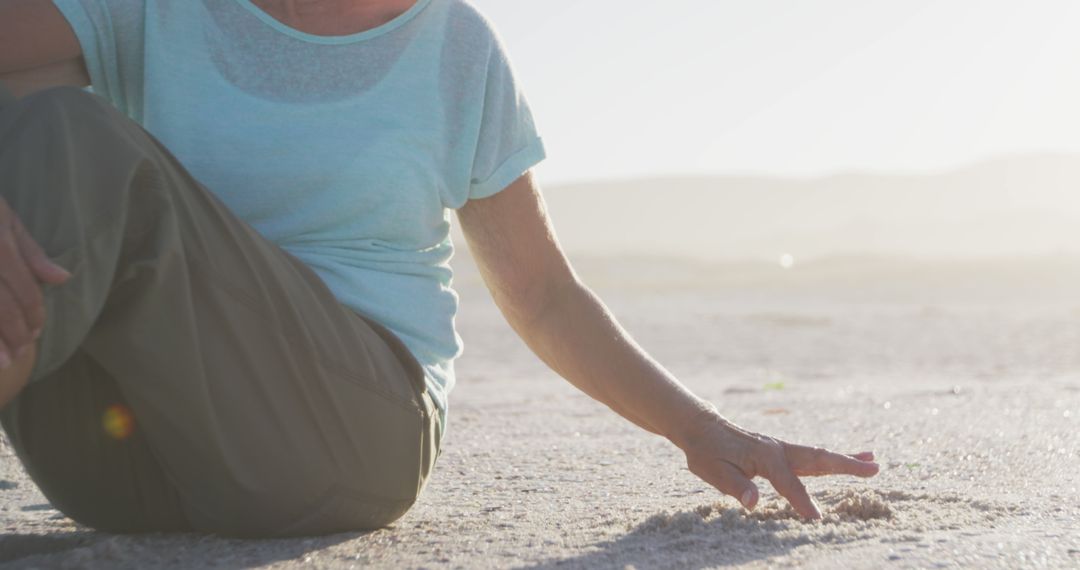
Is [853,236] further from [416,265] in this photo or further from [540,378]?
[416,265]

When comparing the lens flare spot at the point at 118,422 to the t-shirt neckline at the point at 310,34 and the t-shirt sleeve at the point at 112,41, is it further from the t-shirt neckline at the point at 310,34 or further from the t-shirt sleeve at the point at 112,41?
the t-shirt neckline at the point at 310,34

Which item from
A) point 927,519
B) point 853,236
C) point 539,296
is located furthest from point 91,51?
point 853,236

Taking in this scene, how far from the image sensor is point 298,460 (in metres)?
1.80

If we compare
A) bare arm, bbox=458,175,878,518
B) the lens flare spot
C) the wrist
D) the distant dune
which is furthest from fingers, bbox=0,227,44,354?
the distant dune

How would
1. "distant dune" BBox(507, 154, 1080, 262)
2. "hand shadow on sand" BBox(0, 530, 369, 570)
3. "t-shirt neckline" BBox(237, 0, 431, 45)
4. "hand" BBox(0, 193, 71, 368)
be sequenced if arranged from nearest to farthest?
"hand" BBox(0, 193, 71, 368), "hand shadow on sand" BBox(0, 530, 369, 570), "t-shirt neckline" BBox(237, 0, 431, 45), "distant dune" BBox(507, 154, 1080, 262)

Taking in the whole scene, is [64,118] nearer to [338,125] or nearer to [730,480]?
[338,125]

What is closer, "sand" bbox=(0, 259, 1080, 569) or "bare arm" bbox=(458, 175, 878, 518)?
"sand" bbox=(0, 259, 1080, 569)

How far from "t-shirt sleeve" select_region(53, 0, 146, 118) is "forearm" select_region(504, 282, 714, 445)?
83cm

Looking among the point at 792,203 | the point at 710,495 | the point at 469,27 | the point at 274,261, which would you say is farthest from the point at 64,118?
the point at 792,203

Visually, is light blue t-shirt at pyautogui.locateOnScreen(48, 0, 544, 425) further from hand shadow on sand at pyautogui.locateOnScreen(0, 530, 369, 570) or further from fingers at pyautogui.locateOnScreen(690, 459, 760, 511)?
fingers at pyautogui.locateOnScreen(690, 459, 760, 511)

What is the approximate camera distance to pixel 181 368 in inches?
65.4

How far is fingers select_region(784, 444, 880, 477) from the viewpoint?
202cm

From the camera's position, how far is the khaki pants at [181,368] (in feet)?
5.07

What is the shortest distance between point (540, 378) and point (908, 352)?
11.2ft
